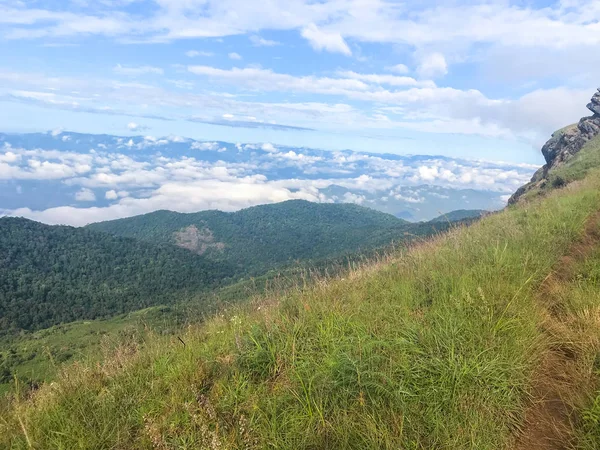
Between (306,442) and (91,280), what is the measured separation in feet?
382

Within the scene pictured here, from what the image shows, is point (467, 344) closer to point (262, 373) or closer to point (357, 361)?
point (357, 361)

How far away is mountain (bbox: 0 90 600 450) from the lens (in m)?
2.62

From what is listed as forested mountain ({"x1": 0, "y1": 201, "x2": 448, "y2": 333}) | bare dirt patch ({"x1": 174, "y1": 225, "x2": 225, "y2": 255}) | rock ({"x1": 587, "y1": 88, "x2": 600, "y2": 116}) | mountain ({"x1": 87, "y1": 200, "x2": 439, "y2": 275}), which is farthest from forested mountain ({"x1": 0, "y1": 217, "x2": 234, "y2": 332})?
rock ({"x1": 587, "y1": 88, "x2": 600, "y2": 116})

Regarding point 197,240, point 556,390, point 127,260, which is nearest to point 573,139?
point 556,390

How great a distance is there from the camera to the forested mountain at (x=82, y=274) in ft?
268

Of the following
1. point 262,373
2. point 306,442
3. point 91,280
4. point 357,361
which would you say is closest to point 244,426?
point 306,442

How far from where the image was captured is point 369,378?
9.46 ft

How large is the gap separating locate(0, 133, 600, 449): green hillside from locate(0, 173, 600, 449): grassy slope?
0.6 inches

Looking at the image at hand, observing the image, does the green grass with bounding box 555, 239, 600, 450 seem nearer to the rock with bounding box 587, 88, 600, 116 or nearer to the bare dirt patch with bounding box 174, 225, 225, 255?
the rock with bounding box 587, 88, 600, 116

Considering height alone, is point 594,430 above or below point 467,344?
below

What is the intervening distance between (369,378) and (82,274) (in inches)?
4797

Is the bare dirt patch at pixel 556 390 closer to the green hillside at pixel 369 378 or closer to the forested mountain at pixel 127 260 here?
the green hillside at pixel 369 378

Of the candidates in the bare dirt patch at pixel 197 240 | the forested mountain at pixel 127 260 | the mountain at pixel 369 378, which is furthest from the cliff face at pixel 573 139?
the bare dirt patch at pixel 197 240

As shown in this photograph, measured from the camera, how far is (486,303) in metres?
3.76
